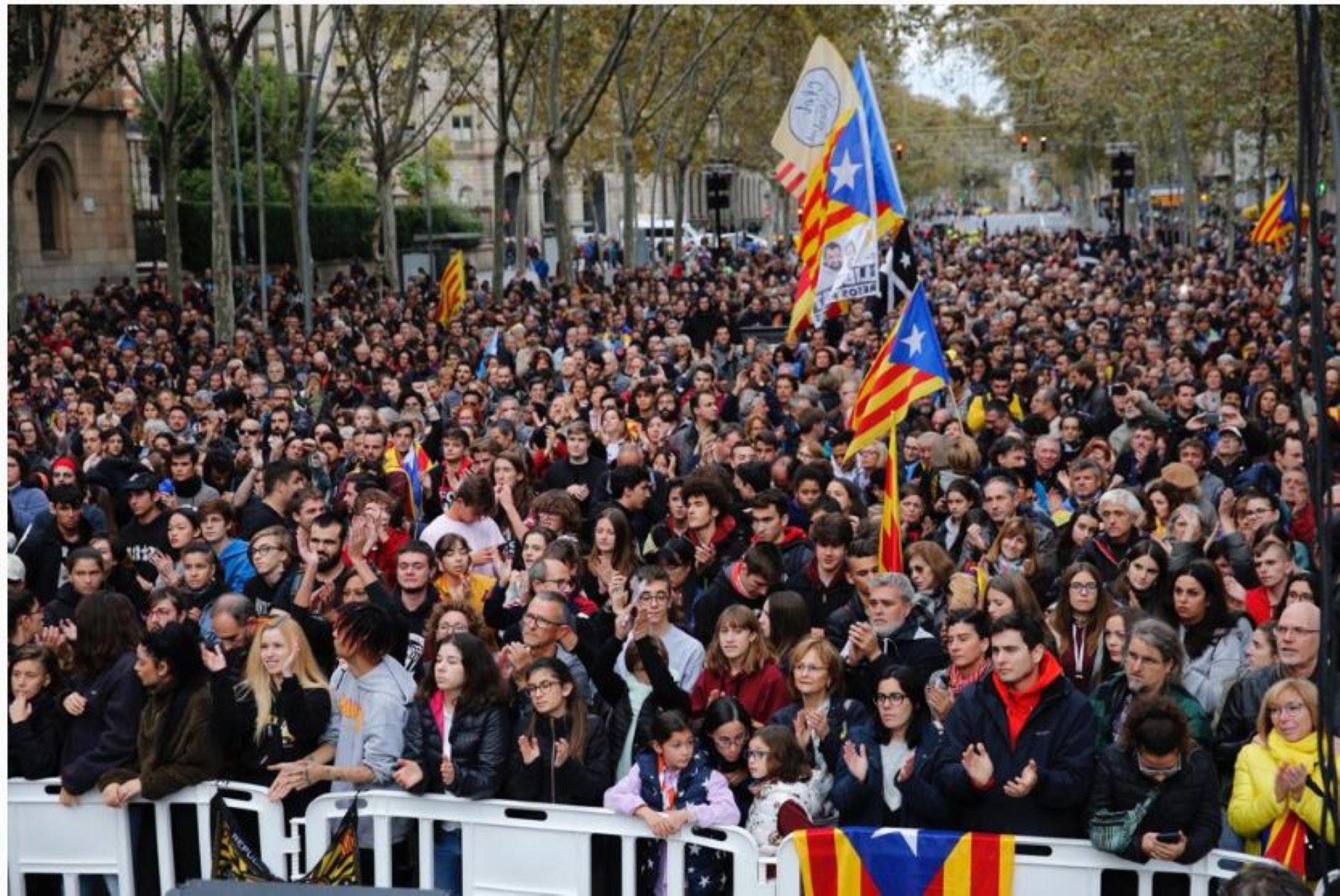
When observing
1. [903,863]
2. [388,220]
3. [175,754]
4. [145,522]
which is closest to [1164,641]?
[903,863]

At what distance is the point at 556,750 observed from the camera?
6465 millimetres

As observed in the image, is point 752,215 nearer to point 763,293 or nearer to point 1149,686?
point 763,293

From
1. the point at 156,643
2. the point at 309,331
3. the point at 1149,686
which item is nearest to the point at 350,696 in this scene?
the point at 156,643

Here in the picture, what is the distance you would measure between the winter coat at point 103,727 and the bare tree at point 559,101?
26875 mm

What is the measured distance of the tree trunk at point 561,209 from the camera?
38.7 metres

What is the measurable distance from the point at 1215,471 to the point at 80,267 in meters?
32.4

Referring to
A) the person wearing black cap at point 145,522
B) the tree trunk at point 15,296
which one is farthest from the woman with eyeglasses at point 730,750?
the tree trunk at point 15,296

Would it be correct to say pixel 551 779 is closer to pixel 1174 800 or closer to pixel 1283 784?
pixel 1174 800

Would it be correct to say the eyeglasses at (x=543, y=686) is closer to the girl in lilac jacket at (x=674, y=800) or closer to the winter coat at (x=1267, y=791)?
the girl in lilac jacket at (x=674, y=800)

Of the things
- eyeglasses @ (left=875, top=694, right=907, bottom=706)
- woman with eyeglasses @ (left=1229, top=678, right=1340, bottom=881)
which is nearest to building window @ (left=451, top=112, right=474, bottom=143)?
eyeglasses @ (left=875, top=694, right=907, bottom=706)

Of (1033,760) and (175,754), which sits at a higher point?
(1033,760)

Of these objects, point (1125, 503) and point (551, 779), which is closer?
point (551, 779)

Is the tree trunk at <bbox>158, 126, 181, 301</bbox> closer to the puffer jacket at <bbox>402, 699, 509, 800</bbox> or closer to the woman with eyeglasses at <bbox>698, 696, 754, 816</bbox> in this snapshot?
the puffer jacket at <bbox>402, 699, 509, 800</bbox>

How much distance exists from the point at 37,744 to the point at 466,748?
161 centimetres
